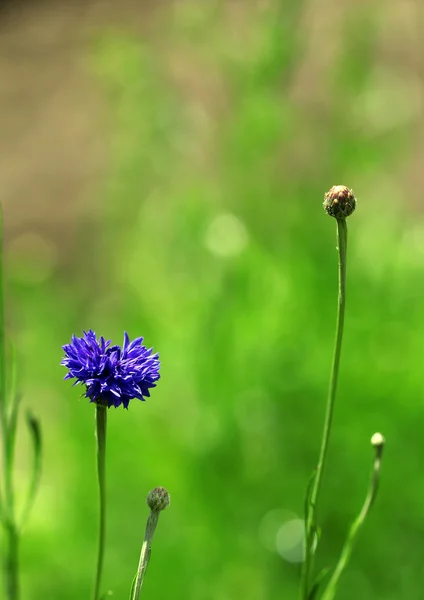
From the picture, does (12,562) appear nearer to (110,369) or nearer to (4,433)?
(4,433)

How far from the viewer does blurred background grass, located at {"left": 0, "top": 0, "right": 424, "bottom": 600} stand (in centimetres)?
155

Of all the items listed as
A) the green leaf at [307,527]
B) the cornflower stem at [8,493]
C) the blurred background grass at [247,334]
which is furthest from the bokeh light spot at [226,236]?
the green leaf at [307,527]

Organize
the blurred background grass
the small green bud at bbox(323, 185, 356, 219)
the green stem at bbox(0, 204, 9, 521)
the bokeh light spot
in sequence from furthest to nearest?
1. the bokeh light spot
2. the blurred background grass
3. the green stem at bbox(0, 204, 9, 521)
4. the small green bud at bbox(323, 185, 356, 219)

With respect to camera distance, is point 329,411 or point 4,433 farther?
point 4,433

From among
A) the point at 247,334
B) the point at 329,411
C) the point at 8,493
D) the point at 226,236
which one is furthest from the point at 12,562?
the point at 226,236

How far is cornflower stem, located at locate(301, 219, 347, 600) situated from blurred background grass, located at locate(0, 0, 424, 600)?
871mm

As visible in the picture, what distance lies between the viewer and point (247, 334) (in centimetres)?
168

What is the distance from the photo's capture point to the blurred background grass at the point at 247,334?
1.55 metres

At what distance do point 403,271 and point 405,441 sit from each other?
37cm

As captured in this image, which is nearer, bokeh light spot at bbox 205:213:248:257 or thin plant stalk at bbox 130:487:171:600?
thin plant stalk at bbox 130:487:171:600

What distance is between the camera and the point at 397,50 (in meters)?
3.55

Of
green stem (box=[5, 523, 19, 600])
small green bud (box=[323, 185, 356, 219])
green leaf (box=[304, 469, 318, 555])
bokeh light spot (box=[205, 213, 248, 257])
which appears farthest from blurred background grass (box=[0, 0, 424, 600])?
small green bud (box=[323, 185, 356, 219])

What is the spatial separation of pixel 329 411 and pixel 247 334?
3.50 feet

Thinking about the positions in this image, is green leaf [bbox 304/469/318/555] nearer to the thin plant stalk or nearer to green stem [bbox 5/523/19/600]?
the thin plant stalk
